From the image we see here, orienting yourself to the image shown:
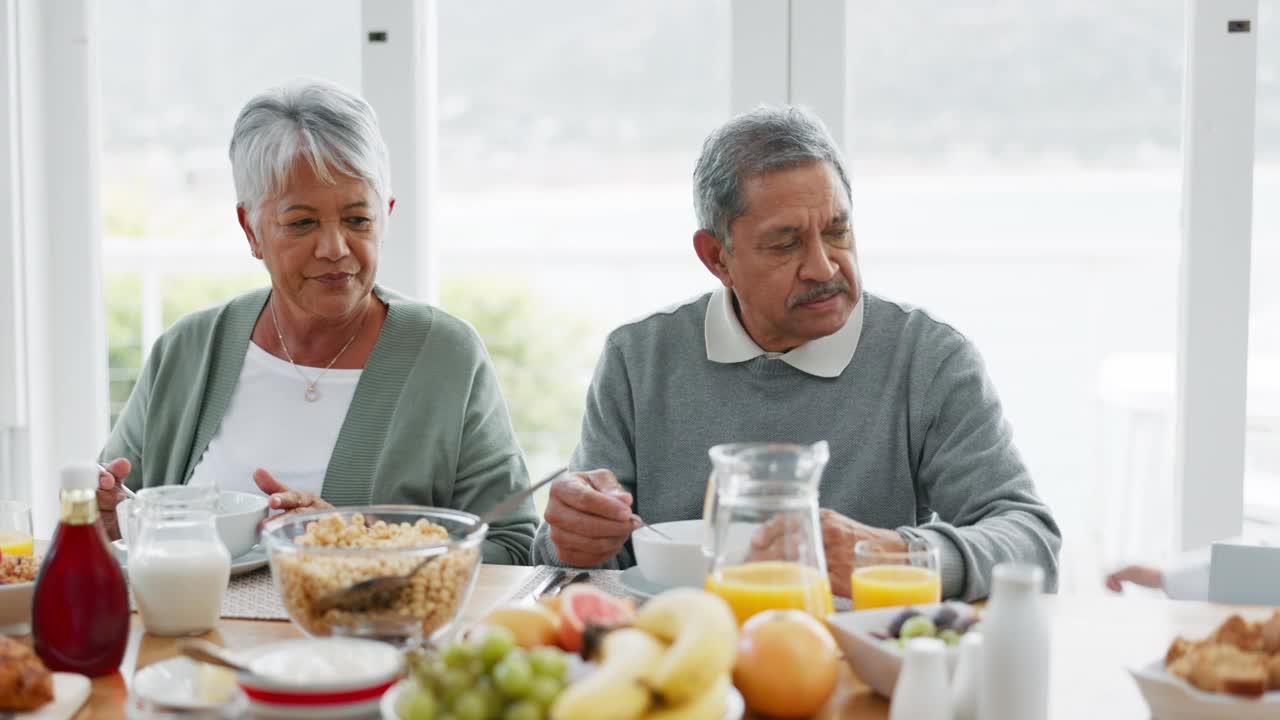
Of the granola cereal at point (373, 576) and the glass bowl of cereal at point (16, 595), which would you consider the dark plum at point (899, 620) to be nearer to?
the granola cereal at point (373, 576)

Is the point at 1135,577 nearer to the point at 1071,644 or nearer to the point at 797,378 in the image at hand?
the point at 797,378

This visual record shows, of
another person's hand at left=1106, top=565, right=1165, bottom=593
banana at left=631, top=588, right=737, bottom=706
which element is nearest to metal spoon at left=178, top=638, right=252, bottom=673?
banana at left=631, top=588, right=737, bottom=706

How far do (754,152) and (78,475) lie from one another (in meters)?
1.13

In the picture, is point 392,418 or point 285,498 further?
point 392,418

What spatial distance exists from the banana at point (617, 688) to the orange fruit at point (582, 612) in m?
0.12

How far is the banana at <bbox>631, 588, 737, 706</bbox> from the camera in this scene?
3.01 ft

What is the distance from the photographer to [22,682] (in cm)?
109

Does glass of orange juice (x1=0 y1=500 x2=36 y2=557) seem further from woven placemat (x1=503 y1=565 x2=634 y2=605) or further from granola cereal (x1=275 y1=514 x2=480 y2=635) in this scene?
woven placemat (x1=503 y1=565 x2=634 y2=605)

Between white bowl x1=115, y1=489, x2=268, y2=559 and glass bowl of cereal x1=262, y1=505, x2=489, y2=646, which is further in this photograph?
white bowl x1=115, y1=489, x2=268, y2=559

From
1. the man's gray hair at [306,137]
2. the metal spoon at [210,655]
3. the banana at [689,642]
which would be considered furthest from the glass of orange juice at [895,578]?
the man's gray hair at [306,137]

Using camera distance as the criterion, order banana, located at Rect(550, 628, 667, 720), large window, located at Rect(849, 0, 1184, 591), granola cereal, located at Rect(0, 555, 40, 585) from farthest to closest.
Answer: large window, located at Rect(849, 0, 1184, 591)
granola cereal, located at Rect(0, 555, 40, 585)
banana, located at Rect(550, 628, 667, 720)

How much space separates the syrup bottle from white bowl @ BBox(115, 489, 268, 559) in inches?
10.5

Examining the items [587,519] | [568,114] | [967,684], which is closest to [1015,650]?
[967,684]

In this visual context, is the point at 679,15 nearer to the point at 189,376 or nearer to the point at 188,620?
the point at 189,376
